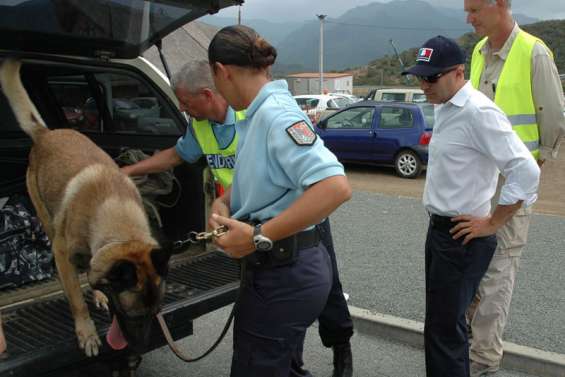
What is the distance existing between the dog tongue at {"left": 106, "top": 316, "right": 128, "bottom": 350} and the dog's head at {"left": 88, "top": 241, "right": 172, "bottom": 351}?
13cm

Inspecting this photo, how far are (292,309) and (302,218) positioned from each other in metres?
0.40

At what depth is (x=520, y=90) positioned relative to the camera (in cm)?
343

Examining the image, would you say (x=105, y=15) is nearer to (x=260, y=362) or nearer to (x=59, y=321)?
(x=59, y=321)

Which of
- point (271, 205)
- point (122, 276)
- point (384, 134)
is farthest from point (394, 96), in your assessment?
point (271, 205)

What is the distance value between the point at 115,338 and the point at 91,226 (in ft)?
1.90

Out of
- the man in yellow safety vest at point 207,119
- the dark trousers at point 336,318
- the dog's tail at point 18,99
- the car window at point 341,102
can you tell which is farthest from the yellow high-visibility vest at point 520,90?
the car window at point 341,102

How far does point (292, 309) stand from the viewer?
2016 millimetres

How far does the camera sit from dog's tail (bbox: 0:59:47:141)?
3564mm

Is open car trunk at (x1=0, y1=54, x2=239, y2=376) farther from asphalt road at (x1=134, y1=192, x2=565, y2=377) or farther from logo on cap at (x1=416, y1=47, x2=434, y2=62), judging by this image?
logo on cap at (x1=416, y1=47, x2=434, y2=62)

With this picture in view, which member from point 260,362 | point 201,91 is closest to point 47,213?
point 201,91

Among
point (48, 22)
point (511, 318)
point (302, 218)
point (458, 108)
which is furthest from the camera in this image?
point (511, 318)

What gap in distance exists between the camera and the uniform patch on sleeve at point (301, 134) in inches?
72.4

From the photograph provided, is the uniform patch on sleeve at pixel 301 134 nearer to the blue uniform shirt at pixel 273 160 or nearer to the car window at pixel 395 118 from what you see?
the blue uniform shirt at pixel 273 160

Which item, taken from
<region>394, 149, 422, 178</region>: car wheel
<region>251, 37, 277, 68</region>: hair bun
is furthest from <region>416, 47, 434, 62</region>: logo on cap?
<region>394, 149, 422, 178</region>: car wheel
